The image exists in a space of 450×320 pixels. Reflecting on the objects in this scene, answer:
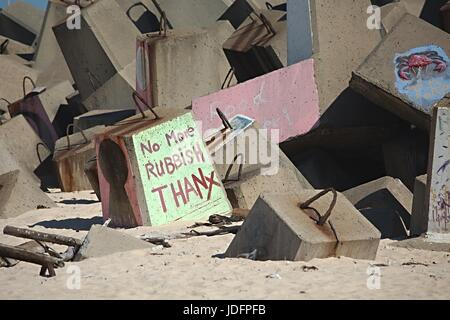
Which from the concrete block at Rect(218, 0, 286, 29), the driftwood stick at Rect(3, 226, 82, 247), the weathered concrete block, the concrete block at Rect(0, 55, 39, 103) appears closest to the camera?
the driftwood stick at Rect(3, 226, 82, 247)

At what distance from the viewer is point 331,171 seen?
10.8 m

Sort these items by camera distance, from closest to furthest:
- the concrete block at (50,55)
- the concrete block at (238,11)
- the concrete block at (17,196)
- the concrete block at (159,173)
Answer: the concrete block at (159,173) → the concrete block at (17,196) → the concrete block at (238,11) → the concrete block at (50,55)

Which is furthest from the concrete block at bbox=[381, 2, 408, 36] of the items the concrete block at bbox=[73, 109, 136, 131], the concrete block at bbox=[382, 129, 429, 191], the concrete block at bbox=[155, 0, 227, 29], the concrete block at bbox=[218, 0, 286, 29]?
the concrete block at bbox=[155, 0, 227, 29]

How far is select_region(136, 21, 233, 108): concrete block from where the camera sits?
11609 millimetres

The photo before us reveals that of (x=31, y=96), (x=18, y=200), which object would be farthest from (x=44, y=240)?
(x=31, y=96)

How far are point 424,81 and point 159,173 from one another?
2.51m

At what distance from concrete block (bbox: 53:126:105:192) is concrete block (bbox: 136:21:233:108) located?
2.89 ft

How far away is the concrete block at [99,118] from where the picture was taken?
12852mm

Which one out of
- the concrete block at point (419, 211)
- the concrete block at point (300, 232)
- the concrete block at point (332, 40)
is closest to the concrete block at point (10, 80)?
the concrete block at point (332, 40)

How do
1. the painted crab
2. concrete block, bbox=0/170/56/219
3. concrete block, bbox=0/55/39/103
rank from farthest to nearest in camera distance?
concrete block, bbox=0/55/39/103 < concrete block, bbox=0/170/56/219 < the painted crab

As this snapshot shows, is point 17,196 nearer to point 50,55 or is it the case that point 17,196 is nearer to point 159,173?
point 159,173

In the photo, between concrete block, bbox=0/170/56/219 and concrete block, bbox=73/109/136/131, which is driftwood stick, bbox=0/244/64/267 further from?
concrete block, bbox=73/109/136/131

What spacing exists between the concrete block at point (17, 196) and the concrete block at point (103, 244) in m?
3.13

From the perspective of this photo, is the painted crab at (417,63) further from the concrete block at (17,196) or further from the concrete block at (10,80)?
the concrete block at (10,80)
